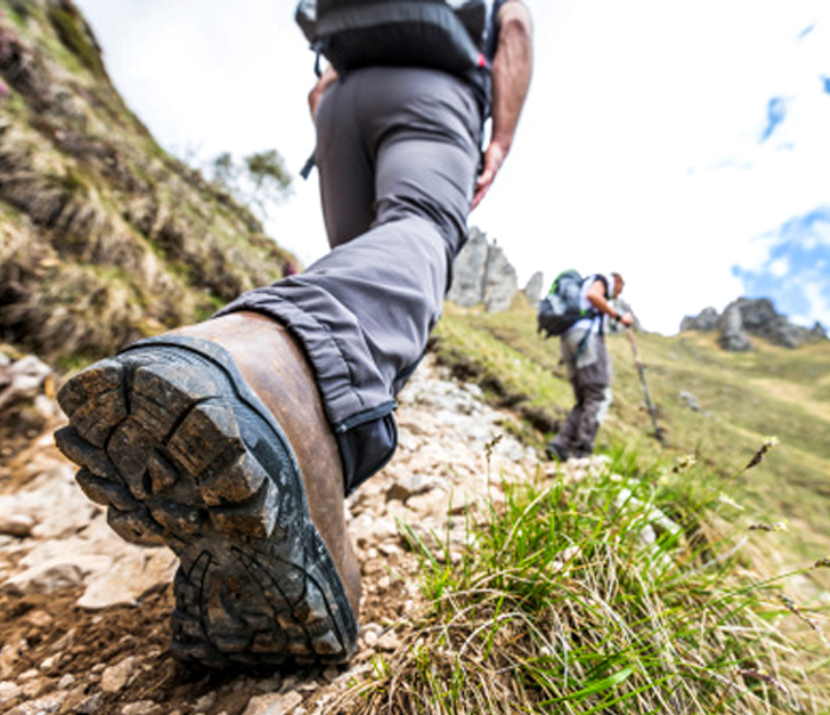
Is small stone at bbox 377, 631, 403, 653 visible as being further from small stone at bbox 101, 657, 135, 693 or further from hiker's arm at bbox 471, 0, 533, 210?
hiker's arm at bbox 471, 0, 533, 210

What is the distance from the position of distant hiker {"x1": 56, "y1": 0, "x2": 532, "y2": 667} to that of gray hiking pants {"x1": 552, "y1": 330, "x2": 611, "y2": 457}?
3.87 m

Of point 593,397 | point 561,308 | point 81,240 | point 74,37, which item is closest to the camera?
point 81,240

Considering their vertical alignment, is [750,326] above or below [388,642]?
above

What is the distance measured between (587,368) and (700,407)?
98.7ft

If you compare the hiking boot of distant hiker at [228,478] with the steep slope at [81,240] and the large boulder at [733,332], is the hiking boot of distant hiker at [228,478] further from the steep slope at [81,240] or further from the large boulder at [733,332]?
the large boulder at [733,332]

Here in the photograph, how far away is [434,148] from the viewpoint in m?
1.28

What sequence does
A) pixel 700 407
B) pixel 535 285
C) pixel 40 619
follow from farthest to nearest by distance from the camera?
1. pixel 535 285
2. pixel 700 407
3. pixel 40 619

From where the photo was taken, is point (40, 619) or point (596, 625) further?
point (40, 619)

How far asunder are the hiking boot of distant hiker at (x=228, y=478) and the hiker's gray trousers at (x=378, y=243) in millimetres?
65

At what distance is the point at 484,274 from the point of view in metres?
62.5

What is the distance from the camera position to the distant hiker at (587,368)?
4523mm

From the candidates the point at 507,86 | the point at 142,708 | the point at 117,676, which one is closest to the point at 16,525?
the point at 117,676

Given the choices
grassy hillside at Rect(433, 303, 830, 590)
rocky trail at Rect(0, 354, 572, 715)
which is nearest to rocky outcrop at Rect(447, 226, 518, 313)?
grassy hillside at Rect(433, 303, 830, 590)

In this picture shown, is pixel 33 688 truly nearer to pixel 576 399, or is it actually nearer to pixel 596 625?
pixel 596 625
